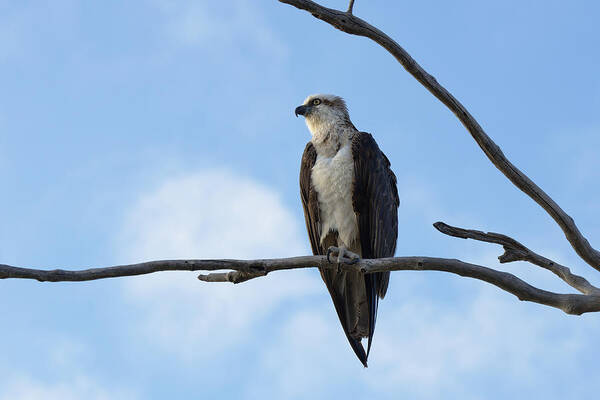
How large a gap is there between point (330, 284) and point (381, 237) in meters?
0.70

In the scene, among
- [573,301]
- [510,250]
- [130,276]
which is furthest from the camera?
[510,250]

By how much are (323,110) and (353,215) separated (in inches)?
64.2

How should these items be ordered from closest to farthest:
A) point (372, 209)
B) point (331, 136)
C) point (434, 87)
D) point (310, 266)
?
point (310, 266)
point (434, 87)
point (372, 209)
point (331, 136)

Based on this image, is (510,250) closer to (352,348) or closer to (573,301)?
(573,301)

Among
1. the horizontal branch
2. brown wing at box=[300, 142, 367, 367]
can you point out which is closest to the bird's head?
brown wing at box=[300, 142, 367, 367]

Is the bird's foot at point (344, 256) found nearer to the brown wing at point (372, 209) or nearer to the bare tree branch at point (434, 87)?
the brown wing at point (372, 209)

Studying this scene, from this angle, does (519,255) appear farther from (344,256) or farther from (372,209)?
(372,209)

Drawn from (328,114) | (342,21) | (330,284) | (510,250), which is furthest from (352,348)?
(342,21)

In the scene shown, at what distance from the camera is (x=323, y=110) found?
838 centimetres

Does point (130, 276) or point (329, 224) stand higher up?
point (329, 224)

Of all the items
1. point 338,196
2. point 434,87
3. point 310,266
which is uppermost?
point 434,87

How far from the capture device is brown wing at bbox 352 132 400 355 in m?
7.21

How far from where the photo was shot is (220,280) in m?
5.71

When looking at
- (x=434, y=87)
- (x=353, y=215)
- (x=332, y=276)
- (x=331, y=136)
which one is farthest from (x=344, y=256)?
(x=331, y=136)
